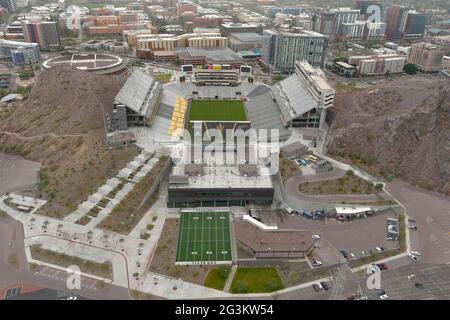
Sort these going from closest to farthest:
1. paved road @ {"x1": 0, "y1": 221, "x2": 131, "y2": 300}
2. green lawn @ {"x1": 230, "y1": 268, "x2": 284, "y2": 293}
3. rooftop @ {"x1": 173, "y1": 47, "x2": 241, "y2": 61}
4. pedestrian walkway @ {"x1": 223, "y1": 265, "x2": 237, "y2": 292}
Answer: paved road @ {"x1": 0, "y1": 221, "x2": 131, "y2": 300} → green lawn @ {"x1": 230, "y1": 268, "x2": 284, "y2": 293} → pedestrian walkway @ {"x1": 223, "y1": 265, "x2": 237, "y2": 292} → rooftop @ {"x1": 173, "y1": 47, "x2": 241, "y2": 61}

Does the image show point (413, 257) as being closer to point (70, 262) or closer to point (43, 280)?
point (70, 262)

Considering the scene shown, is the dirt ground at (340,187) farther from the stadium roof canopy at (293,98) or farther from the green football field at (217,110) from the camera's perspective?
the green football field at (217,110)

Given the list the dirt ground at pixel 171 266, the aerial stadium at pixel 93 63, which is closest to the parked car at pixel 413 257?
the dirt ground at pixel 171 266

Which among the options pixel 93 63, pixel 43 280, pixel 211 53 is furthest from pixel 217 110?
pixel 43 280

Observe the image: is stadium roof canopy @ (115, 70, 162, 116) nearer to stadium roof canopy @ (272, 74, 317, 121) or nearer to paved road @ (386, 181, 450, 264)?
stadium roof canopy @ (272, 74, 317, 121)

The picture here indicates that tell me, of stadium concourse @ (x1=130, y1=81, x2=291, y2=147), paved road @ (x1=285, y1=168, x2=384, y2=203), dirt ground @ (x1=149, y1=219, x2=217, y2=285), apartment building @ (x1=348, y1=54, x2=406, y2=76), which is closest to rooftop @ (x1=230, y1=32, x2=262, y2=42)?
apartment building @ (x1=348, y1=54, x2=406, y2=76)
